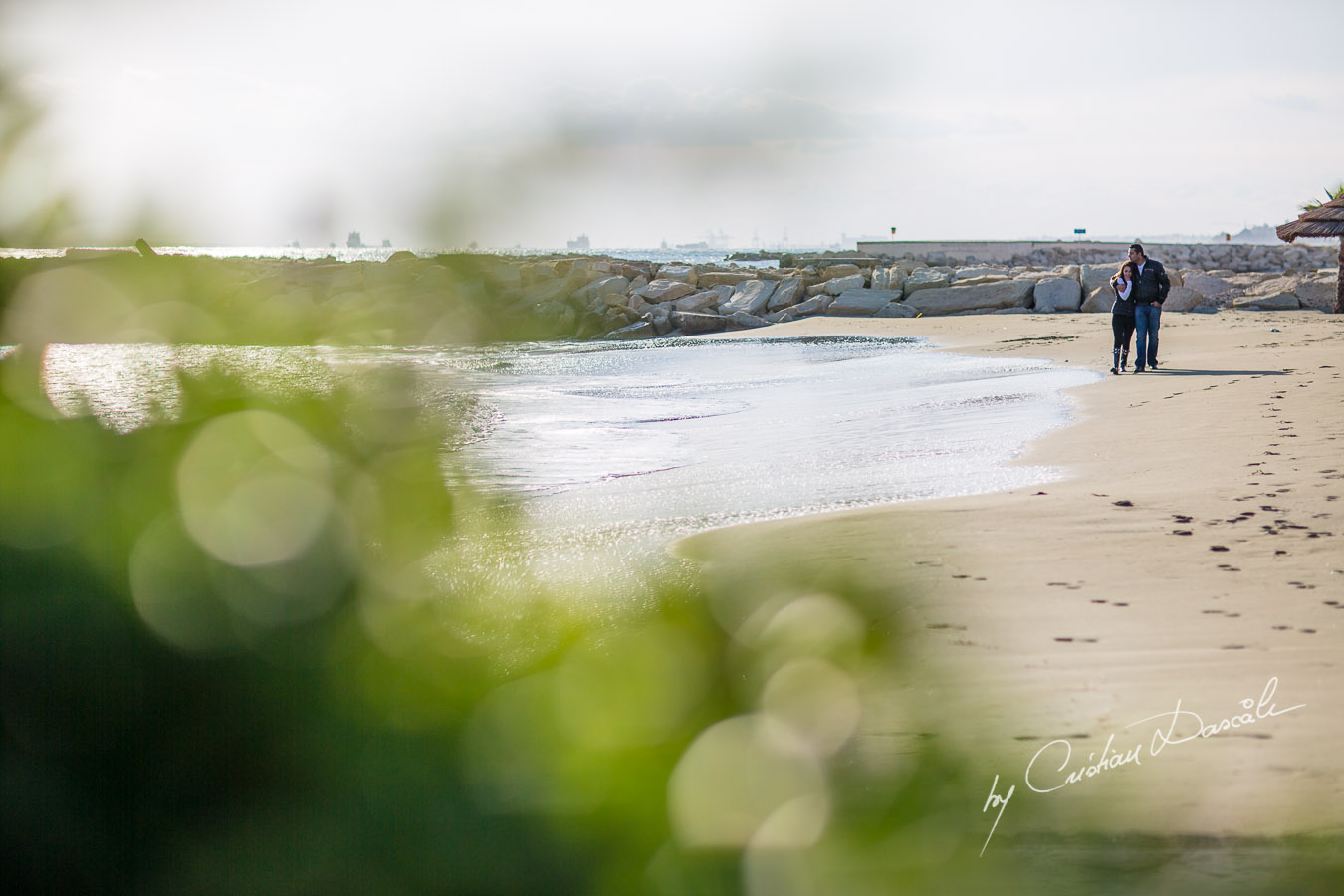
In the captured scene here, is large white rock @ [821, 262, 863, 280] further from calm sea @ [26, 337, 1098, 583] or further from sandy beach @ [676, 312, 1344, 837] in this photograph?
sandy beach @ [676, 312, 1344, 837]

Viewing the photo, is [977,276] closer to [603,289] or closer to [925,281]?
[925,281]

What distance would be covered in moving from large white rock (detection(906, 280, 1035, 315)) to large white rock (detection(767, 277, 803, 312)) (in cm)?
357

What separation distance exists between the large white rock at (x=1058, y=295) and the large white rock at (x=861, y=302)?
155 inches

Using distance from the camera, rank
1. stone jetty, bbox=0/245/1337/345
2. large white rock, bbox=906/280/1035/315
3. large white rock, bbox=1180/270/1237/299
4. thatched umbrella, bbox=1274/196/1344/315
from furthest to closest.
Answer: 1. large white rock, bbox=906/280/1035/315
2. large white rock, bbox=1180/270/1237/299
3. thatched umbrella, bbox=1274/196/1344/315
4. stone jetty, bbox=0/245/1337/345

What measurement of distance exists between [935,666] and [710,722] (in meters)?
1.54

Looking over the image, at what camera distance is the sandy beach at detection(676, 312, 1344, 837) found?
8.44 feet

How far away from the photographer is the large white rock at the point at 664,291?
30.3m

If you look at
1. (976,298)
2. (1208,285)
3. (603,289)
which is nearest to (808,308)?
(976,298)

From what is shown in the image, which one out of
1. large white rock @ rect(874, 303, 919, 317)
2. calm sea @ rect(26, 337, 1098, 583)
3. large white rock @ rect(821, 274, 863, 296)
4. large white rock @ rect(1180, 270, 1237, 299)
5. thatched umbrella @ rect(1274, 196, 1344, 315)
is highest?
thatched umbrella @ rect(1274, 196, 1344, 315)

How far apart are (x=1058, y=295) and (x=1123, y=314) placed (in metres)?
12.4

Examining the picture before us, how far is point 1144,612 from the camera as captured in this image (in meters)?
3.92

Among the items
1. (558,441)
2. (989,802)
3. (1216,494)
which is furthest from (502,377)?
(989,802)

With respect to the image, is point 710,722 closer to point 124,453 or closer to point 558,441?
point 124,453

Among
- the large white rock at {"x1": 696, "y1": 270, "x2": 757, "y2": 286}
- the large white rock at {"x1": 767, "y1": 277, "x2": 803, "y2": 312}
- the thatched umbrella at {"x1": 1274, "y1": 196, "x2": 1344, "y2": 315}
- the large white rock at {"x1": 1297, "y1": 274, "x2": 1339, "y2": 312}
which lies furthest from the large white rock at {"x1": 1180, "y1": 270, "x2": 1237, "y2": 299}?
the large white rock at {"x1": 696, "y1": 270, "x2": 757, "y2": 286}
